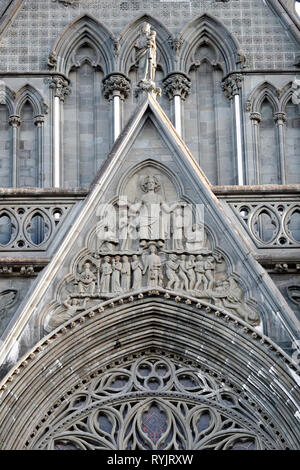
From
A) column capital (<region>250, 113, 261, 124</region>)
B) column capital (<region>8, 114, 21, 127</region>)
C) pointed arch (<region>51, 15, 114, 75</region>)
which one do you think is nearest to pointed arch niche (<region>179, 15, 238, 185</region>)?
column capital (<region>250, 113, 261, 124</region>)

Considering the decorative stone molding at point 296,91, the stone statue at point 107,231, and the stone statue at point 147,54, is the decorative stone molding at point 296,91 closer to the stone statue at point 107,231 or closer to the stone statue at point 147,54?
the stone statue at point 147,54

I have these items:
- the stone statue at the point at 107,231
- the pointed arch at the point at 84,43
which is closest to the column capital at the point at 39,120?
the pointed arch at the point at 84,43

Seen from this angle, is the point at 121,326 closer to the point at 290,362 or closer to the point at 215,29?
the point at 290,362

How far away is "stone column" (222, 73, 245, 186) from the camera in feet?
82.7

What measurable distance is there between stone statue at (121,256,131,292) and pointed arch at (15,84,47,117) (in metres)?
3.38

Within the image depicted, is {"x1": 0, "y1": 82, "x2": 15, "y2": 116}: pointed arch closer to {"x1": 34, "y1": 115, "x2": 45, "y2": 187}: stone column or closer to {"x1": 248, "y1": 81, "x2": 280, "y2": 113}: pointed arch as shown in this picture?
{"x1": 34, "y1": 115, "x2": 45, "y2": 187}: stone column

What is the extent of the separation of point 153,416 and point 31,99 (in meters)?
5.25

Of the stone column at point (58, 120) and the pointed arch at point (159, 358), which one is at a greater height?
the stone column at point (58, 120)

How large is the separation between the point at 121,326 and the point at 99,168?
104 inches

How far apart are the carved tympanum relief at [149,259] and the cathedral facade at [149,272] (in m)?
0.02

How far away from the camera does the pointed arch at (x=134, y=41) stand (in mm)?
25906

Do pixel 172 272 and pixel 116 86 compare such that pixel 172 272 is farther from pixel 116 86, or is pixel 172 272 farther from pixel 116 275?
pixel 116 86

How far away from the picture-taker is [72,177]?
25266mm

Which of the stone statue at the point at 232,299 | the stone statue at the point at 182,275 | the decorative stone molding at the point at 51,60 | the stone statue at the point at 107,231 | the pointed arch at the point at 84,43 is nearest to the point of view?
the stone statue at the point at 232,299
